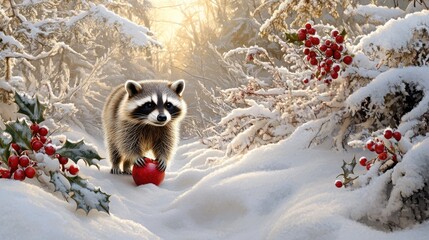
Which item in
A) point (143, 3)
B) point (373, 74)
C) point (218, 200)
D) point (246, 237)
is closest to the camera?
point (246, 237)

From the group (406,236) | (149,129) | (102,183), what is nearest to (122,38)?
(149,129)

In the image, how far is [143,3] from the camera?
22938 mm

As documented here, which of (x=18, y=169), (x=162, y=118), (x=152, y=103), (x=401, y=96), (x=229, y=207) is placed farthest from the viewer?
(x=152, y=103)

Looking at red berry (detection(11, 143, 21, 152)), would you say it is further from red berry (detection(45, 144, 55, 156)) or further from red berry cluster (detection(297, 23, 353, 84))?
red berry cluster (detection(297, 23, 353, 84))

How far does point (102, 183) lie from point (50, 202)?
268 centimetres

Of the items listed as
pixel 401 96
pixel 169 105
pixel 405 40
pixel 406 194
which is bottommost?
pixel 169 105

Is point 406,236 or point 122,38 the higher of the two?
point 406,236

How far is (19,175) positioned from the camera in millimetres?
2980

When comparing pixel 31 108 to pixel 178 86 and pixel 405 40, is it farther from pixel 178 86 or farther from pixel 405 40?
pixel 178 86

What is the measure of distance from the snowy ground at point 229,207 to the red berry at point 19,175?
0.06m

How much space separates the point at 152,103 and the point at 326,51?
8.88ft

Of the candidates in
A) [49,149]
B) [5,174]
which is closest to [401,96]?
[49,149]

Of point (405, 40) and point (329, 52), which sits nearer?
point (405, 40)

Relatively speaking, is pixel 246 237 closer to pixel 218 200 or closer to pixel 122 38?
pixel 218 200
